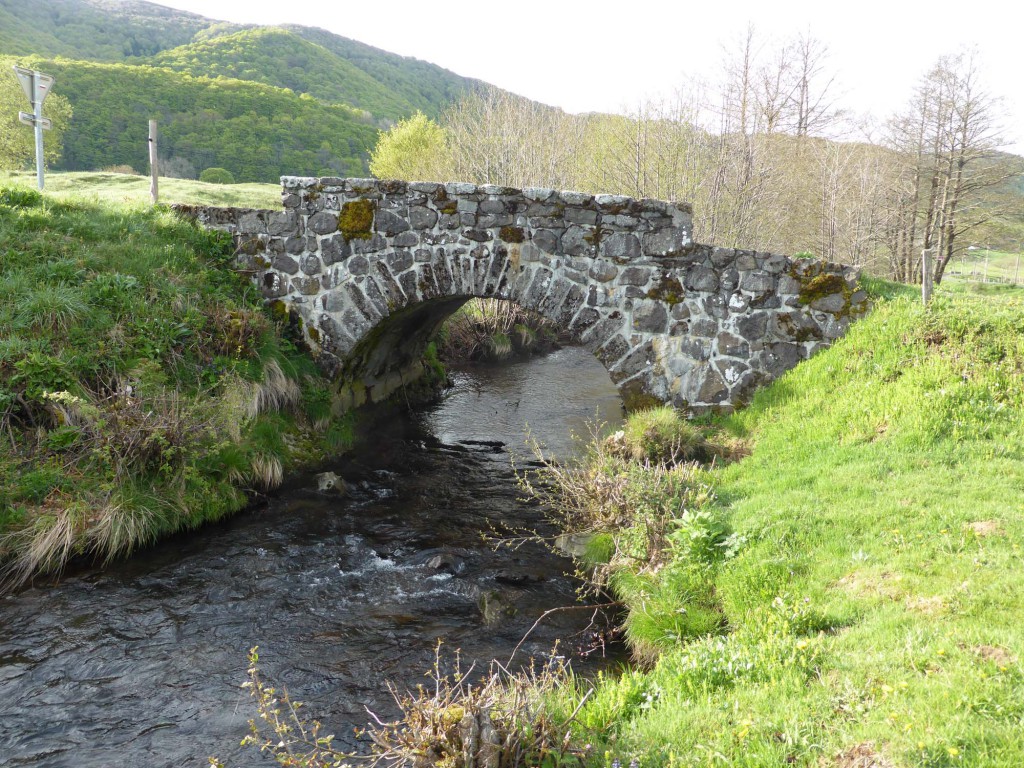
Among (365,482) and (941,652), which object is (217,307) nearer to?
(365,482)

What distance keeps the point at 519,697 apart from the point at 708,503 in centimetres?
351

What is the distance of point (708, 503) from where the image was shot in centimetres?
643

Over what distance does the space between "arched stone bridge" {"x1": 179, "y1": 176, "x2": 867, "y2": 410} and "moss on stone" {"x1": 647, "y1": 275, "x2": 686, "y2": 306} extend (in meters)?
0.01

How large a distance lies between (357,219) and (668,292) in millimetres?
4396

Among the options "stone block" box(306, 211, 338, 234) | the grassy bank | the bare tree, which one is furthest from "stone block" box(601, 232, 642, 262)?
the bare tree

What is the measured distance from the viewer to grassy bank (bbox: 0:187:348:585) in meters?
6.90

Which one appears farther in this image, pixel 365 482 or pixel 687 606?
pixel 365 482

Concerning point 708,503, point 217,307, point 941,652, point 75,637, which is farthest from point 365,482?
point 941,652

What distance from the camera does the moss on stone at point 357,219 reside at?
9336 millimetres

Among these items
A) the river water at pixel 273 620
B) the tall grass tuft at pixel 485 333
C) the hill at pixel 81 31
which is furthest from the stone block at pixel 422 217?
the hill at pixel 81 31

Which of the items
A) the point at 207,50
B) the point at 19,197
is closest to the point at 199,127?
the point at 207,50

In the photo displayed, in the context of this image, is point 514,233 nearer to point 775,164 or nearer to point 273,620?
point 273,620

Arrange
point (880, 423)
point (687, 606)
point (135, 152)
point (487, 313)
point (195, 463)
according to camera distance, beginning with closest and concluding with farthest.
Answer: point (687, 606) < point (880, 423) < point (195, 463) < point (487, 313) < point (135, 152)

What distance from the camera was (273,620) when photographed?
589 cm
